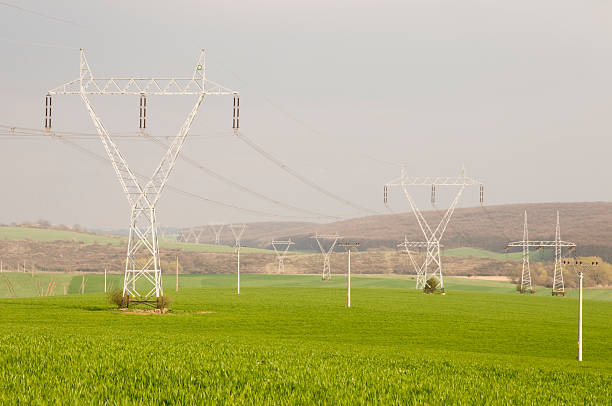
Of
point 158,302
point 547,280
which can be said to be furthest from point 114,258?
point 158,302

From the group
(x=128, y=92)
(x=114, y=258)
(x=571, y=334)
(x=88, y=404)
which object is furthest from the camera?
(x=114, y=258)

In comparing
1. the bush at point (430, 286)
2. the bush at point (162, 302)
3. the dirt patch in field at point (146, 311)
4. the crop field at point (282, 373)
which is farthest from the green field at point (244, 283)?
the crop field at point (282, 373)

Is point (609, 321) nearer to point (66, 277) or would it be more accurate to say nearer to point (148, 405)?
point (148, 405)

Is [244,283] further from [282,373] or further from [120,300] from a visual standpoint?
[282,373]

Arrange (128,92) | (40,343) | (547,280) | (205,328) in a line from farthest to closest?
(547,280) → (128,92) → (205,328) → (40,343)

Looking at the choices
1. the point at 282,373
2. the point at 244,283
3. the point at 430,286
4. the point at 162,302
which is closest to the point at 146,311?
the point at 162,302

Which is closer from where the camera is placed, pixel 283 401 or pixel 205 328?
pixel 283 401

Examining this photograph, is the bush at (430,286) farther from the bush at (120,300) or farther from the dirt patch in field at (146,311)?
the bush at (120,300)

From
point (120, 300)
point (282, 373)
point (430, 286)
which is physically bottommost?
point (430, 286)

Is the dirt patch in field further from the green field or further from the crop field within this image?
the green field

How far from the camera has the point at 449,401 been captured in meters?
16.5

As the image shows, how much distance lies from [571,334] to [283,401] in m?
47.4

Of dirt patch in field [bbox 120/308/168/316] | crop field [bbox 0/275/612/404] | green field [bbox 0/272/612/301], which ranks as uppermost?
crop field [bbox 0/275/612/404]

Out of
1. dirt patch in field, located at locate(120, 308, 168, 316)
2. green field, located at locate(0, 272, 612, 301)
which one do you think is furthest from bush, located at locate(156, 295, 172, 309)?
green field, located at locate(0, 272, 612, 301)
